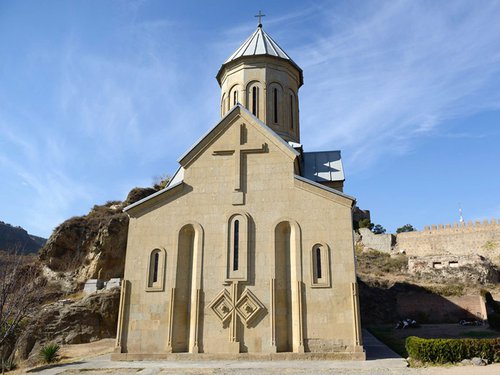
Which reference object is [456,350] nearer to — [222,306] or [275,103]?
[222,306]

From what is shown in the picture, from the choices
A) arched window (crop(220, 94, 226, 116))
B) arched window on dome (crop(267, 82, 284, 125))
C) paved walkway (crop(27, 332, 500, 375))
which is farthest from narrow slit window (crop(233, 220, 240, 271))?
arched window (crop(220, 94, 226, 116))

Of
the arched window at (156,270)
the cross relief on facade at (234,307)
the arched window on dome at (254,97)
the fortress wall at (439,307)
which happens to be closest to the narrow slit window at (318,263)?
the cross relief on facade at (234,307)

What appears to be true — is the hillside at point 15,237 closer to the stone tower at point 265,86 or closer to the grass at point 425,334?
the stone tower at point 265,86

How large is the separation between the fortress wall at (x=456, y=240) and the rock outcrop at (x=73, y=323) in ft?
99.9

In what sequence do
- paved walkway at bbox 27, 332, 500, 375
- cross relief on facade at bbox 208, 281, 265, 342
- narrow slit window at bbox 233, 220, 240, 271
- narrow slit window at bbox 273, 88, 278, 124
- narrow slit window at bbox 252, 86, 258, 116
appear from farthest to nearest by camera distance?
narrow slit window at bbox 273, 88, 278, 124
narrow slit window at bbox 252, 86, 258, 116
narrow slit window at bbox 233, 220, 240, 271
cross relief on facade at bbox 208, 281, 265, 342
paved walkway at bbox 27, 332, 500, 375

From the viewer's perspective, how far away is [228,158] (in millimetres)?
13125

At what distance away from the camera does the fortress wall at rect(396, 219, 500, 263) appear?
35.2m

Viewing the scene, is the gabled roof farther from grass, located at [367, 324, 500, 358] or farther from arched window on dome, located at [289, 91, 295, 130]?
grass, located at [367, 324, 500, 358]

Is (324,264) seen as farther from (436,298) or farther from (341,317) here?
(436,298)

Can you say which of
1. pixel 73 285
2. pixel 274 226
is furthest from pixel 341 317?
pixel 73 285

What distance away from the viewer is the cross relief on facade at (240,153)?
41.3ft

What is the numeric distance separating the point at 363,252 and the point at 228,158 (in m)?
30.1

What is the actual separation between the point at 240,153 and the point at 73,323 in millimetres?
11164

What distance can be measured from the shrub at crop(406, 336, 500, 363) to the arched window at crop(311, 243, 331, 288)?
291 centimetres
